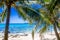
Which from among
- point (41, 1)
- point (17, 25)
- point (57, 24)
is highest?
point (17, 25)

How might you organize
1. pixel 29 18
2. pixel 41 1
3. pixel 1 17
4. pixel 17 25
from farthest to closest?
pixel 17 25 → pixel 1 17 → pixel 29 18 → pixel 41 1

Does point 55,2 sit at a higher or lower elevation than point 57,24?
higher

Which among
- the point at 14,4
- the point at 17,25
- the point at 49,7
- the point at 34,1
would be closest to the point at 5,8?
the point at 14,4

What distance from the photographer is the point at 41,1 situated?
1444 cm

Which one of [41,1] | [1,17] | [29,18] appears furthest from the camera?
[1,17]

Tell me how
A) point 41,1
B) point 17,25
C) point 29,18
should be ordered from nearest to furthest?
point 41,1 → point 29,18 → point 17,25

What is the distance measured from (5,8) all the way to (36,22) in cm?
262

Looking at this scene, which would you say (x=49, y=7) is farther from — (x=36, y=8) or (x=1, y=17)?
(x=1, y=17)

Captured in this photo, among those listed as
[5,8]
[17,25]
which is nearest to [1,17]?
[5,8]

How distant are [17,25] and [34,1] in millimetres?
41419

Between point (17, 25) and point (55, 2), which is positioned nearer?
point (55, 2)

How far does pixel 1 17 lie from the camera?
16.5 meters

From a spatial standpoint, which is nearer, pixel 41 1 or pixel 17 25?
pixel 41 1

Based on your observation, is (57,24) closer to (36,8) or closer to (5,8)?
(36,8)
